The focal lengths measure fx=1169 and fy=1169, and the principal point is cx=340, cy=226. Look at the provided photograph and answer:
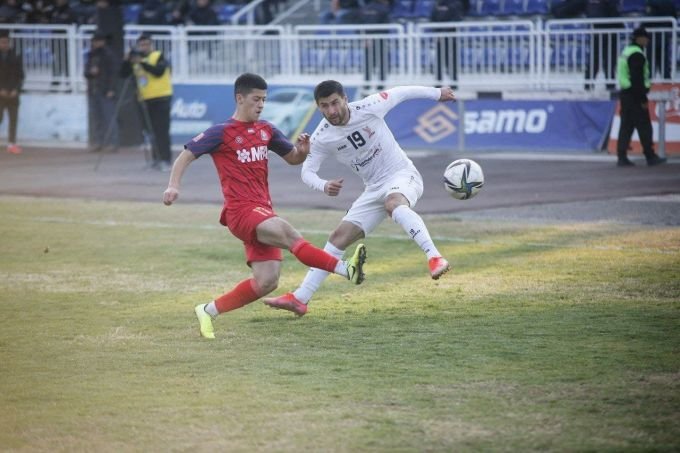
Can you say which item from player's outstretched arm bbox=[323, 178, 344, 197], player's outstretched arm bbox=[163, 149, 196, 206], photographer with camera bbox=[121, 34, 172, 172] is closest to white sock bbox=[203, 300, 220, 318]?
player's outstretched arm bbox=[163, 149, 196, 206]

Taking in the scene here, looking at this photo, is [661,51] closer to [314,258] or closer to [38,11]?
[314,258]

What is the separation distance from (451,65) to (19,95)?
33.5 feet

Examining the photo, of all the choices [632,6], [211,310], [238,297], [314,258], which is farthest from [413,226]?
[632,6]

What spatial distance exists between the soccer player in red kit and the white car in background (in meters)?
15.8

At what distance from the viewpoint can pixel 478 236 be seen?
45.5 feet

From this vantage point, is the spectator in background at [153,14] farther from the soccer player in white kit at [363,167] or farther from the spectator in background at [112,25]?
the soccer player in white kit at [363,167]

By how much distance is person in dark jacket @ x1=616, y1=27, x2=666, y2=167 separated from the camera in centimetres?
2008

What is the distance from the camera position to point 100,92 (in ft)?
87.0

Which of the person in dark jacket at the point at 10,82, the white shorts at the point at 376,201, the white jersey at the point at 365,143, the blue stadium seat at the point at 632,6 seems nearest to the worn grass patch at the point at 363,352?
the white shorts at the point at 376,201

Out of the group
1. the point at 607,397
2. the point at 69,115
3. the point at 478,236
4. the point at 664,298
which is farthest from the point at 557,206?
the point at 69,115

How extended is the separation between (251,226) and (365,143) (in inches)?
59.0

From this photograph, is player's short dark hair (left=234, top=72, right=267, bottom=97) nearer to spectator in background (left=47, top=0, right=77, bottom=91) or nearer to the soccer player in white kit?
the soccer player in white kit

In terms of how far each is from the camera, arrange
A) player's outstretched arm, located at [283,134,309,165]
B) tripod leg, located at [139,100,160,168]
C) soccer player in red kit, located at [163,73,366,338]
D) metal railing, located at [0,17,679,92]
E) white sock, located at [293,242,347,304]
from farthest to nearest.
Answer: metal railing, located at [0,17,679,92]
tripod leg, located at [139,100,160,168]
white sock, located at [293,242,347,304]
player's outstretched arm, located at [283,134,309,165]
soccer player in red kit, located at [163,73,366,338]

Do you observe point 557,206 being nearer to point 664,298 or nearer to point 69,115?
point 664,298
